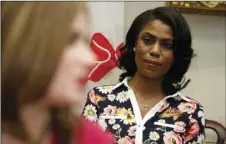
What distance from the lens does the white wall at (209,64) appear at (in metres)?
0.91

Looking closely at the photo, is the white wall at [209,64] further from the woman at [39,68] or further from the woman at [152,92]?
the woman at [39,68]

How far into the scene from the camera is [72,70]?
53 cm

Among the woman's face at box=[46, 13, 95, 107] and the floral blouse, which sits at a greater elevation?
the woman's face at box=[46, 13, 95, 107]

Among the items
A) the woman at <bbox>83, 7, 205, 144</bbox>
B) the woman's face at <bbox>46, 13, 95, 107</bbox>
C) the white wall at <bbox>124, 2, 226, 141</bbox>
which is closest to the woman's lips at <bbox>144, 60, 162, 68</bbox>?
the woman at <bbox>83, 7, 205, 144</bbox>

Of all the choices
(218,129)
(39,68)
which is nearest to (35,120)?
(39,68)

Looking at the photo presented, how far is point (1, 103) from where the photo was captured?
53 cm

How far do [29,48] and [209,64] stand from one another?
553 mm

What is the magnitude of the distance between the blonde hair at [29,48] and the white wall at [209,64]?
0.45m

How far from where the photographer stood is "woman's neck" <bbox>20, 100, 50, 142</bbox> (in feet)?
1.71

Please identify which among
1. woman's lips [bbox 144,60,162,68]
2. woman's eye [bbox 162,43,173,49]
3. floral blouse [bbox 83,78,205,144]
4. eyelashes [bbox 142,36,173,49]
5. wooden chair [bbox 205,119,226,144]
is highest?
eyelashes [bbox 142,36,173,49]

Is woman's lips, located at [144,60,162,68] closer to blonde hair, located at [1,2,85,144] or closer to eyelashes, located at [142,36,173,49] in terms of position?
eyelashes, located at [142,36,173,49]

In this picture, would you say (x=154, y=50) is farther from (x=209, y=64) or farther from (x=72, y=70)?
(x=209, y=64)

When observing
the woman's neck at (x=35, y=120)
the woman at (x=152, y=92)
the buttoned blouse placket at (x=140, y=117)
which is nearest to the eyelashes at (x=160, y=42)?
the woman at (x=152, y=92)

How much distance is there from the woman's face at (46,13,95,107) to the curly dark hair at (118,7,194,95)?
170mm
